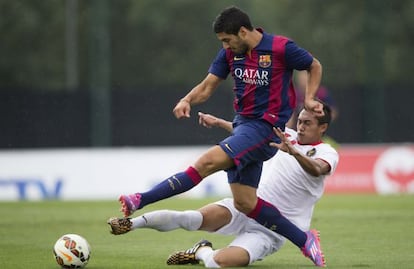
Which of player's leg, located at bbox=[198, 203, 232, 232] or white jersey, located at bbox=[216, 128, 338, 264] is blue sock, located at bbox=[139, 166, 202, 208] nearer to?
player's leg, located at bbox=[198, 203, 232, 232]

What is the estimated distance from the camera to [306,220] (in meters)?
8.28

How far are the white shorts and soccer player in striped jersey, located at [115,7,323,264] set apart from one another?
0.19 metres

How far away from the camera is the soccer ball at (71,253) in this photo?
301 inches

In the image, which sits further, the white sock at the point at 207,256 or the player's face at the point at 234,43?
the player's face at the point at 234,43

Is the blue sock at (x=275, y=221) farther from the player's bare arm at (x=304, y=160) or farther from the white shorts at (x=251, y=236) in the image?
the player's bare arm at (x=304, y=160)

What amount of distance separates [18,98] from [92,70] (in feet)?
5.74

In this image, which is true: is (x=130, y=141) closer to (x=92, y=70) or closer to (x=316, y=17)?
(x=92, y=70)

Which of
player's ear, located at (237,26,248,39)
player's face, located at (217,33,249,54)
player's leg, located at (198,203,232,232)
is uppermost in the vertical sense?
player's ear, located at (237,26,248,39)

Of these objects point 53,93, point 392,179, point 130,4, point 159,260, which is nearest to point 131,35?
point 130,4

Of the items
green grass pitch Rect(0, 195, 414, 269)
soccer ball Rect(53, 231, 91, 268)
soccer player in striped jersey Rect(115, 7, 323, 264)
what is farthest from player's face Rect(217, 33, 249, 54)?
soccer ball Rect(53, 231, 91, 268)

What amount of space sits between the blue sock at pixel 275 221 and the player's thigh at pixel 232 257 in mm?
307

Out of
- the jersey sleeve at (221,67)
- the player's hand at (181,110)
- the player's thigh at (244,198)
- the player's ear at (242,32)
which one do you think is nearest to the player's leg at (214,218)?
the player's thigh at (244,198)

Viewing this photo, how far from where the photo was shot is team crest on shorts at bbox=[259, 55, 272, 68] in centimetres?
815

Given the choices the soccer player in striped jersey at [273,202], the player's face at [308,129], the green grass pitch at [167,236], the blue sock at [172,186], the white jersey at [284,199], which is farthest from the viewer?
the green grass pitch at [167,236]
